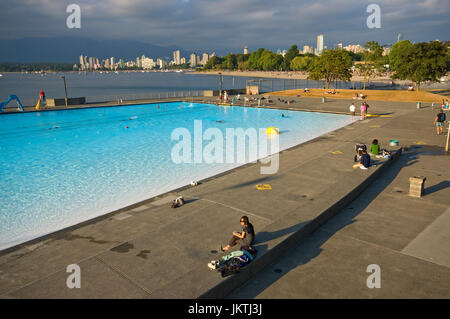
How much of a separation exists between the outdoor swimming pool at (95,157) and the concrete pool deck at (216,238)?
132 inches

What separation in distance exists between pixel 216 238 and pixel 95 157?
53.2ft

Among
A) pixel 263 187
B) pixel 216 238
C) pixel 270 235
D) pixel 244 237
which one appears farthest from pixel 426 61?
pixel 244 237

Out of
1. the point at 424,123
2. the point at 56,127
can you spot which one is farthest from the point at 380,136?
the point at 56,127

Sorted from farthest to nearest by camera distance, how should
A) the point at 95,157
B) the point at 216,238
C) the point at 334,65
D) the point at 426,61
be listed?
the point at 334,65
the point at 426,61
the point at 95,157
the point at 216,238

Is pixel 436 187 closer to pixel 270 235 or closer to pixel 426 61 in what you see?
pixel 270 235

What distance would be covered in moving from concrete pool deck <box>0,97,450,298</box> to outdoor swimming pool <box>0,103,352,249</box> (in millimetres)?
3355

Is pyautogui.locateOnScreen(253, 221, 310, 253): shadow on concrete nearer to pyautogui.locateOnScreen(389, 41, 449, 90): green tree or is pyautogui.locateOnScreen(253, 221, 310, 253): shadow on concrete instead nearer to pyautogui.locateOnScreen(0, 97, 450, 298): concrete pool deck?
pyautogui.locateOnScreen(0, 97, 450, 298): concrete pool deck

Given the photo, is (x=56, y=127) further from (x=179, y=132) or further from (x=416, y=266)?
(x=416, y=266)

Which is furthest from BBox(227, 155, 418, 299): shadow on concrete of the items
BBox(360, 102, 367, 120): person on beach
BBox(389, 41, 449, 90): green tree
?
BBox(389, 41, 449, 90): green tree

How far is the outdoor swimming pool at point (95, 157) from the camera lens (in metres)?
13.5

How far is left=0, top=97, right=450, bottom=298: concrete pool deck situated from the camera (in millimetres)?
6707

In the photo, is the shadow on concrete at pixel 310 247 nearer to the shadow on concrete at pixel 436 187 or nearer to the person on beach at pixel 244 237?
the person on beach at pixel 244 237

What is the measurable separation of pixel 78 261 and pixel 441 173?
15.9m

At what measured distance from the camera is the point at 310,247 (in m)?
8.67
